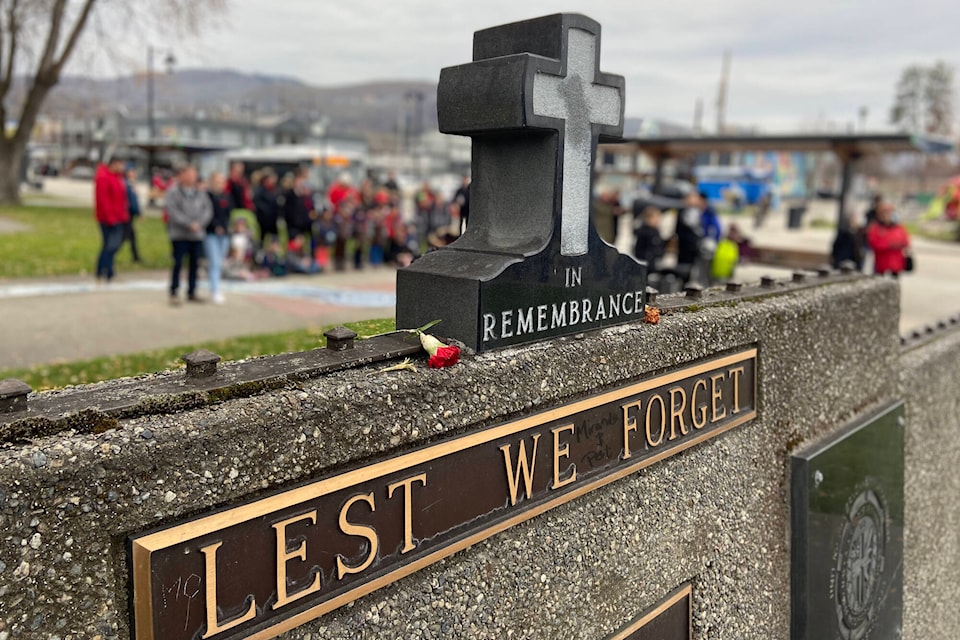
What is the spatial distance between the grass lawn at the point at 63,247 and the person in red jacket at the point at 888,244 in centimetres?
1060

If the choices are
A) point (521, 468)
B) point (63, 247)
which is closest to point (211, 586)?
point (521, 468)

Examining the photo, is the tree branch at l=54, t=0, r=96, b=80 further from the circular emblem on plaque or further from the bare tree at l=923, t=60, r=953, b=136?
the bare tree at l=923, t=60, r=953, b=136

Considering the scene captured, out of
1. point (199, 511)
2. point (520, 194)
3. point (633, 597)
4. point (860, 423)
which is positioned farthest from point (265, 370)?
point (860, 423)

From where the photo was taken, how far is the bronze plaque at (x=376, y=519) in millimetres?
1491

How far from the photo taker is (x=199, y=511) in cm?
152

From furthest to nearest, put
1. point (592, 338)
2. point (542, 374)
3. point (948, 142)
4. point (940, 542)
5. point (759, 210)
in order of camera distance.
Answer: point (759, 210), point (948, 142), point (940, 542), point (592, 338), point (542, 374)

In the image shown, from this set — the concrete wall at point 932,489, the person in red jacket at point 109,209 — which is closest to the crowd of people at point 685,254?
the concrete wall at point 932,489

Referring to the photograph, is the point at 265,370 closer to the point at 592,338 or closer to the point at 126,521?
the point at 126,521

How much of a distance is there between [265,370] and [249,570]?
43 cm

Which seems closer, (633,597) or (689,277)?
(633,597)

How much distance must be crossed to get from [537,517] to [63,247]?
15078 mm

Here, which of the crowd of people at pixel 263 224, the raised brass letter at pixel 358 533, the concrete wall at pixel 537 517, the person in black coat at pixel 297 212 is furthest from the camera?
the person in black coat at pixel 297 212

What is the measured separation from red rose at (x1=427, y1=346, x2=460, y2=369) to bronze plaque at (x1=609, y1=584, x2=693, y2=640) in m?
1.03

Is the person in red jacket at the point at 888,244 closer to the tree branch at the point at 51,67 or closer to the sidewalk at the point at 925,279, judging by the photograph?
the sidewalk at the point at 925,279
